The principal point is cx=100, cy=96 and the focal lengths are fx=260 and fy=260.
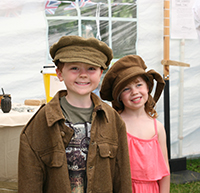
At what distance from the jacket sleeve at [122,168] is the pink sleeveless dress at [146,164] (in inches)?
9.0

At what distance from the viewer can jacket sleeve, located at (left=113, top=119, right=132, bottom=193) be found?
1.25 meters

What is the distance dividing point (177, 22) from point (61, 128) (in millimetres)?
2593

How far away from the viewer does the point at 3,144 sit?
1.83m

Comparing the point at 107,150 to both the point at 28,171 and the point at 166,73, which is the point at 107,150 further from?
the point at 166,73

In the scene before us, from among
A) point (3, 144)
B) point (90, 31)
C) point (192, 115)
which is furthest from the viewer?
point (192, 115)

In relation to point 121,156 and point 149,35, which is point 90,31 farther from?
point 121,156

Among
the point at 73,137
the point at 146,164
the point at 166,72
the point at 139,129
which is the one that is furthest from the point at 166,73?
the point at 73,137

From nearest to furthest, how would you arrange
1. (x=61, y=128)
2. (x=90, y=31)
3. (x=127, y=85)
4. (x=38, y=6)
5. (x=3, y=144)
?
(x=61, y=128) → (x=127, y=85) → (x=3, y=144) → (x=38, y=6) → (x=90, y=31)

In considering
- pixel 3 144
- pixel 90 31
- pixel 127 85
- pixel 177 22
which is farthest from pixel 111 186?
pixel 177 22

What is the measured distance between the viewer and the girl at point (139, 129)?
148 cm

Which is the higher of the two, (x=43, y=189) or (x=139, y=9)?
(x=139, y=9)

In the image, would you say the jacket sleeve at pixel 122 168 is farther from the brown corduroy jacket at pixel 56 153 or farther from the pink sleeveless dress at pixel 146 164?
the pink sleeveless dress at pixel 146 164

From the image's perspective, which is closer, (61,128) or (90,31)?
(61,128)

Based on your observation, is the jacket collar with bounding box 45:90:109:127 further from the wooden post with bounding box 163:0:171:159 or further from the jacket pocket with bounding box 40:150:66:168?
the wooden post with bounding box 163:0:171:159
